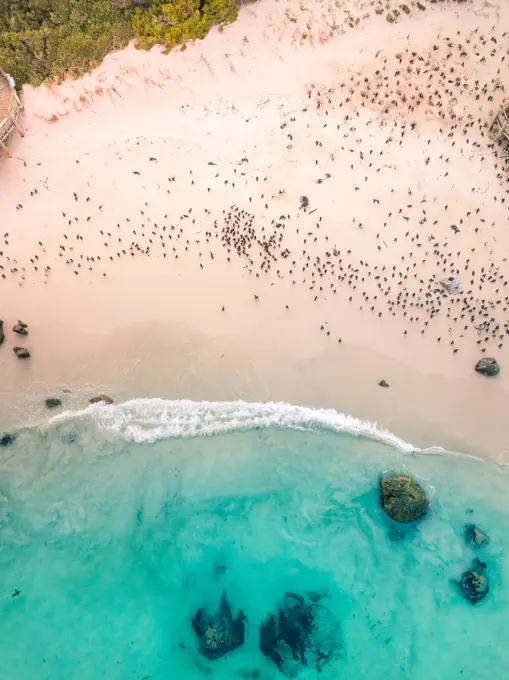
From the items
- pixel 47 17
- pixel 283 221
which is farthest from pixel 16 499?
pixel 47 17

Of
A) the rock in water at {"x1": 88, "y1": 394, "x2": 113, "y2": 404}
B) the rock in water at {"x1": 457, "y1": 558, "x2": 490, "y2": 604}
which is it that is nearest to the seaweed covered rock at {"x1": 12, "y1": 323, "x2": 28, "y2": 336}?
the rock in water at {"x1": 88, "y1": 394, "x2": 113, "y2": 404}

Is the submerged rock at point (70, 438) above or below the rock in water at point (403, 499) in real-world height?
above

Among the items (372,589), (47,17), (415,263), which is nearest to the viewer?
(372,589)

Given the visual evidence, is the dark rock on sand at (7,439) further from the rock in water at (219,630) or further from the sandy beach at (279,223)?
the rock in water at (219,630)

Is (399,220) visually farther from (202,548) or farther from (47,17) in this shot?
(47,17)

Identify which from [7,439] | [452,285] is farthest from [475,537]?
[7,439]

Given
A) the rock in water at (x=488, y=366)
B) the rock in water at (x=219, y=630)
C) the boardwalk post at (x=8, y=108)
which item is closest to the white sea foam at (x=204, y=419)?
the rock in water at (x=488, y=366)
